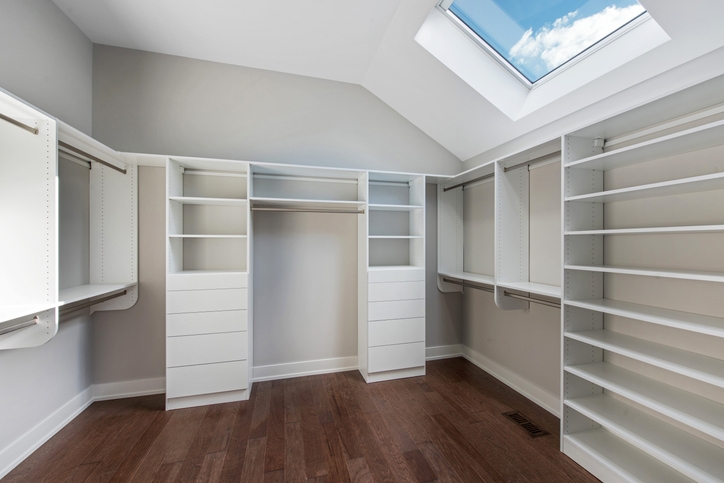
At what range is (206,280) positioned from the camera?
94.8 inches

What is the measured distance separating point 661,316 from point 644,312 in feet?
0.27

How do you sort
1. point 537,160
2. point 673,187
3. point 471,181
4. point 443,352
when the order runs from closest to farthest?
point 673,187
point 537,160
point 471,181
point 443,352

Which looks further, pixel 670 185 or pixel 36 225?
pixel 36 225

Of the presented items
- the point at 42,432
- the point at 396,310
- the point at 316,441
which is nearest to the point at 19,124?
the point at 42,432

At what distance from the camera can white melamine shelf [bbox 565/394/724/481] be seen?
131 centimetres

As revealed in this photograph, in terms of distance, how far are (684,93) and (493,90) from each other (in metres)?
1.33

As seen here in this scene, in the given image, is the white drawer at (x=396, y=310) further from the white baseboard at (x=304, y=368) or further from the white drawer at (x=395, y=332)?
the white baseboard at (x=304, y=368)

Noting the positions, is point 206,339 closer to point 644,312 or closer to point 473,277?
point 473,277

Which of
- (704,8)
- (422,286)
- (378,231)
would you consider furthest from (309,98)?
(704,8)

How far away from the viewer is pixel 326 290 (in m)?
3.06

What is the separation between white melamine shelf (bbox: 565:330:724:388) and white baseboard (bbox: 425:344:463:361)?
1.71m

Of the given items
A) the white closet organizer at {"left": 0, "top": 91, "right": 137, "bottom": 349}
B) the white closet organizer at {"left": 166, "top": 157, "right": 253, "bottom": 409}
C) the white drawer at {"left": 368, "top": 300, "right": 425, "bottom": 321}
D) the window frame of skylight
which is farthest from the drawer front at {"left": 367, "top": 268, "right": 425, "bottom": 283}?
the white closet organizer at {"left": 0, "top": 91, "right": 137, "bottom": 349}

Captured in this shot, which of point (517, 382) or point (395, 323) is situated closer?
point (517, 382)

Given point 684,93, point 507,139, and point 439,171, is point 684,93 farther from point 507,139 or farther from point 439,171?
point 439,171
